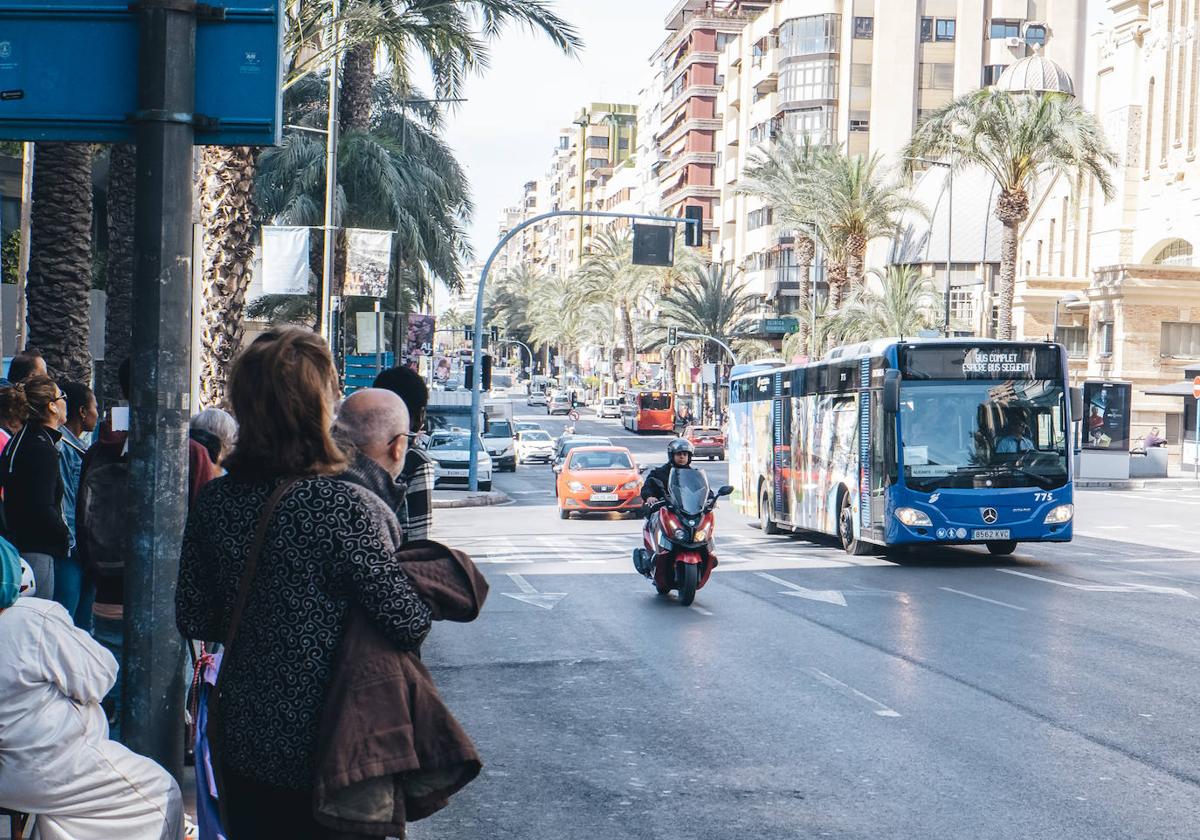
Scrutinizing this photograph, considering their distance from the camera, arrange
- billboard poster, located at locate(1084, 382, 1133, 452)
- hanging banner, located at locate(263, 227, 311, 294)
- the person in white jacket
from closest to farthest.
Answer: the person in white jacket, hanging banner, located at locate(263, 227, 311, 294), billboard poster, located at locate(1084, 382, 1133, 452)

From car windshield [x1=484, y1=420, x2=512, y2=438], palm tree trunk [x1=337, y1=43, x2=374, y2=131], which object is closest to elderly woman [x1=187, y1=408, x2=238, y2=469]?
palm tree trunk [x1=337, y1=43, x2=374, y2=131]

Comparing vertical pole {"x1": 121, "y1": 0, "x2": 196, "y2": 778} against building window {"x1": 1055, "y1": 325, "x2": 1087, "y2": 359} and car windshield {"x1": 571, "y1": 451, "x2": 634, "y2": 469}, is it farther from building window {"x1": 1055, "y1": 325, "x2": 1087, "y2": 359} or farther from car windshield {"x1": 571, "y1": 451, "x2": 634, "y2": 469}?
building window {"x1": 1055, "y1": 325, "x2": 1087, "y2": 359}

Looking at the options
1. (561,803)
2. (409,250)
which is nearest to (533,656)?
(561,803)

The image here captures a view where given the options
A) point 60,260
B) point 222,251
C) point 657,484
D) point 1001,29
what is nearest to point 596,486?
point 222,251

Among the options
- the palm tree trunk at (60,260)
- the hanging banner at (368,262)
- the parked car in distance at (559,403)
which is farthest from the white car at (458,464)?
the parked car in distance at (559,403)

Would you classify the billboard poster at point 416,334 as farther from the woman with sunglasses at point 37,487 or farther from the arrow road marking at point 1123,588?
the woman with sunglasses at point 37,487

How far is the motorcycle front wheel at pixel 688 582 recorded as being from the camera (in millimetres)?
15016

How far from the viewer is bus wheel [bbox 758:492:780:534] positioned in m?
26.9

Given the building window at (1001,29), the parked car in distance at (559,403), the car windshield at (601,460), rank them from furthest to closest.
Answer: the parked car in distance at (559,403) < the building window at (1001,29) < the car windshield at (601,460)

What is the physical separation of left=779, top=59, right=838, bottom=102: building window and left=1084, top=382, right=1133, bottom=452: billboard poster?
4835 cm

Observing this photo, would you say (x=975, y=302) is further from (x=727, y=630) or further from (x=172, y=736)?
(x=172, y=736)

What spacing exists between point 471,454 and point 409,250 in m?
6.44

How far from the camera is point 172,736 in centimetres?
455

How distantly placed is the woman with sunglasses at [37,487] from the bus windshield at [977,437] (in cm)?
1348
